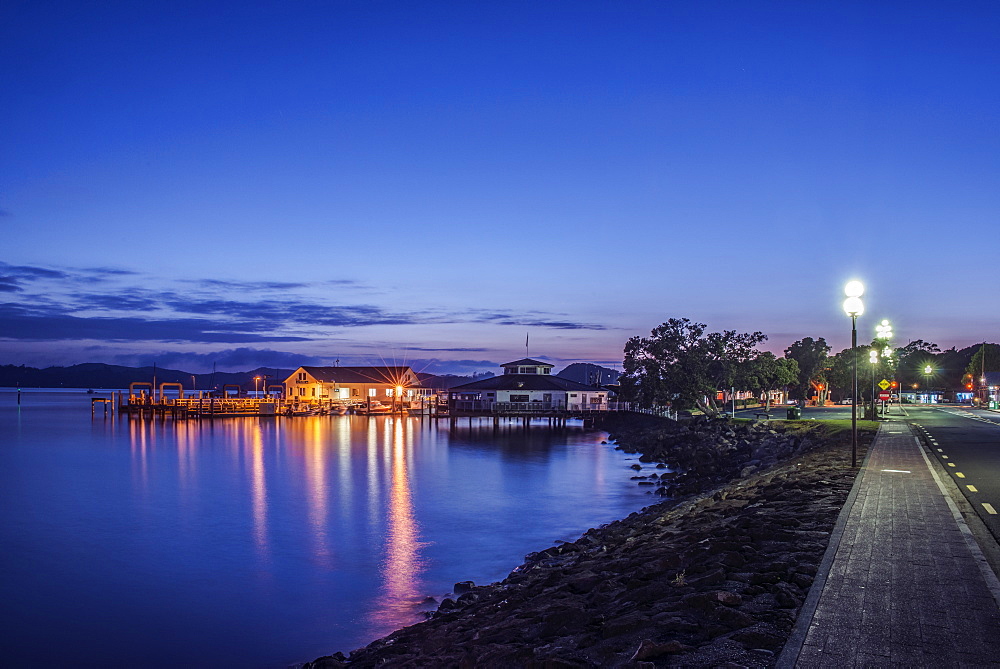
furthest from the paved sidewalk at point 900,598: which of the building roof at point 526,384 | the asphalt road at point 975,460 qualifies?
the building roof at point 526,384

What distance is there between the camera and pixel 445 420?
96188 millimetres

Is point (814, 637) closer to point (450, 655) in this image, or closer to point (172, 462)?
point (450, 655)

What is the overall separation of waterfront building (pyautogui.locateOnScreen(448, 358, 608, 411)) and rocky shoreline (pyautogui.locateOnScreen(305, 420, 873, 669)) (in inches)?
2348

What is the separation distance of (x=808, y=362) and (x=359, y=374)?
6781 centimetres

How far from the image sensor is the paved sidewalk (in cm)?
611

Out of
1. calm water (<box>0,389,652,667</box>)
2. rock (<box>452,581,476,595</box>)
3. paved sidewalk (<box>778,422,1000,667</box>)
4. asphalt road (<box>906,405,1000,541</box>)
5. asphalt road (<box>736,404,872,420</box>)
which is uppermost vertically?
paved sidewalk (<box>778,422,1000,667</box>)

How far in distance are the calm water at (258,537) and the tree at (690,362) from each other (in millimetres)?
6755

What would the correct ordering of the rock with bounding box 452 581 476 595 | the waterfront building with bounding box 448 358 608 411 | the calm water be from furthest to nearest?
the waterfront building with bounding box 448 358 608 411, the rock with bounding box 452 581 476 595, the calm water

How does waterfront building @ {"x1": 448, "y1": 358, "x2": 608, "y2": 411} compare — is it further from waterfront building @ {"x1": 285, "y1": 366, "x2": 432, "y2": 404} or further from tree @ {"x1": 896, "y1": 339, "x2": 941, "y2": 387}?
tree @ {"x1": 896, "y1": 339, "x2": 941, "y2": 387}

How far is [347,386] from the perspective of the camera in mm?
112188

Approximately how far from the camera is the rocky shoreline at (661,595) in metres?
7.55

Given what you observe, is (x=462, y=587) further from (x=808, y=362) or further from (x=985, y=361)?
(x=985, y=361)

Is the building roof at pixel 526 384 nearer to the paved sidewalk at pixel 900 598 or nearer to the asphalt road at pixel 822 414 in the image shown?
the asphalt road at pixel 822 414

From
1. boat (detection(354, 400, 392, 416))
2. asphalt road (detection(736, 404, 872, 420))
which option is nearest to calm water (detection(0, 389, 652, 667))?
asphalt road (detection(736, 404, 872, 420))
